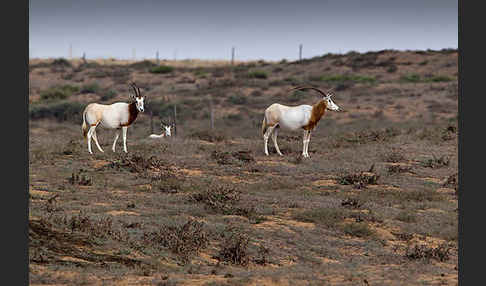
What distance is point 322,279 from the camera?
362 inches

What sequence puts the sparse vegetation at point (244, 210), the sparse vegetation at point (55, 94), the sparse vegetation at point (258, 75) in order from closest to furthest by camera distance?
1. the sparse vegetation at point (244, 210)
2. the sparse vegetation at point (55, 94)
3. the sparse vegetation at point (258, 75)

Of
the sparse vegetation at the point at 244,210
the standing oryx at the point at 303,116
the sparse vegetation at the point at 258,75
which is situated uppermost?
the sparse vegetation at the point at 258,75

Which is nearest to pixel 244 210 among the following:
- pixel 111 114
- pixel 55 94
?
pixel 111 114

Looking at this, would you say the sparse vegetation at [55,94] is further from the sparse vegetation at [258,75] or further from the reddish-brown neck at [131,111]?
the reddish-brown neck at [131,111]

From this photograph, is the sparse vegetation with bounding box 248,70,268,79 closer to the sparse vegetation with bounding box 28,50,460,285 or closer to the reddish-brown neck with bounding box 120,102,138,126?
the sparse vegetation with bounding box 28,50,460,285

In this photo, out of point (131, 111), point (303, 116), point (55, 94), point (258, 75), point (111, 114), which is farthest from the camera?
point (258, 75)

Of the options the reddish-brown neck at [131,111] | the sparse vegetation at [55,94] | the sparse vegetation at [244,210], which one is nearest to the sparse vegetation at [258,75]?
the sparse vegetation at [55,94]

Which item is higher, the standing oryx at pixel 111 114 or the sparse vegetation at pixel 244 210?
the standing oryx at pixel 111 114

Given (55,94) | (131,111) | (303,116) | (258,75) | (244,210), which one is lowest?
(244,210)

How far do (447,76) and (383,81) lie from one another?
19.5ft

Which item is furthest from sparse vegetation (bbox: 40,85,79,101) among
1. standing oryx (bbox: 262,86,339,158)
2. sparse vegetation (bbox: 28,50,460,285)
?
standing oryx (bbox: 262,86,339,158)

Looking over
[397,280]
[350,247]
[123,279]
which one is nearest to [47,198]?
[123,279]

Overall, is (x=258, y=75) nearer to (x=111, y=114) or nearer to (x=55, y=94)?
(x=55, y=94)

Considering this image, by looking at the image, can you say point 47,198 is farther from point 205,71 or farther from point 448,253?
point 205,71
